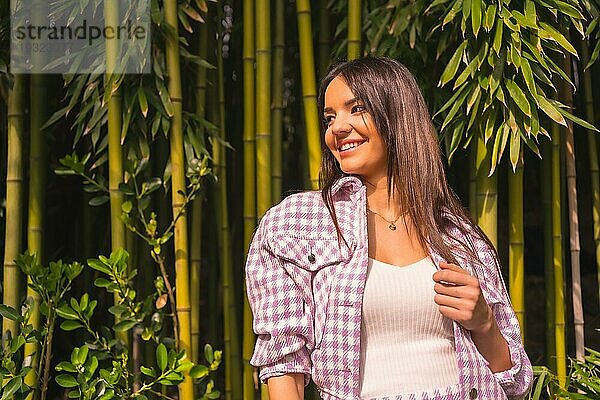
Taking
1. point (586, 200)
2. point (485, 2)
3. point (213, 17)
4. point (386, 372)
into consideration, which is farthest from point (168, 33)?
point (586, 200)

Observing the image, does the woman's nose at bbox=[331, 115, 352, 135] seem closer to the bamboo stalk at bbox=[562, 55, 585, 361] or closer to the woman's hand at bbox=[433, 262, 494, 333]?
the woman's hand at bbox=[433, 262, 494, 333]

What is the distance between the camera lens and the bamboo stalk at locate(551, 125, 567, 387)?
2.43m

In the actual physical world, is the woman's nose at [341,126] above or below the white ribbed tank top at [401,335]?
above

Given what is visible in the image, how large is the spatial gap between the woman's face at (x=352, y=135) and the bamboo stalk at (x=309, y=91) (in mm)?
810

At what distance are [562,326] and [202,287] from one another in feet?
3.77

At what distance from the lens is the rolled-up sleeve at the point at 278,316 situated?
1.33 meters

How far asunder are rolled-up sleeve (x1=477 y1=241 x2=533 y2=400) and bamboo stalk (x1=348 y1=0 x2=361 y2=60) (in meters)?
0.89

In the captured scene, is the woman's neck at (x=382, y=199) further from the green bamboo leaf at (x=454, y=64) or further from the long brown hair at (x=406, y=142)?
the green bamboo leaf at (x=454, y=64)

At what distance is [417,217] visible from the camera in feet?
4.72

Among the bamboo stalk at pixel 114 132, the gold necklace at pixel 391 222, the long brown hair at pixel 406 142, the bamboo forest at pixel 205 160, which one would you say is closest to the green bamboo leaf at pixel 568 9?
the bamboo forest at pixel 205 160

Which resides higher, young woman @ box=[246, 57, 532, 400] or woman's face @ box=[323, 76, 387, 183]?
woman's face @ box=[323, 76, 387, 183]

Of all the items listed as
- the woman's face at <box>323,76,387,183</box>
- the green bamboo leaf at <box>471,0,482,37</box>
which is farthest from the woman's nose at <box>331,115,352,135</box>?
the green bamboo leaf at <box>471,0,482,37</box>

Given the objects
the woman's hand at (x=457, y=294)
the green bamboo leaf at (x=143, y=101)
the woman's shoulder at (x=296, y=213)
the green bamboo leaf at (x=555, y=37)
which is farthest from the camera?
the green bamboo leaf at (x=143, y=101)

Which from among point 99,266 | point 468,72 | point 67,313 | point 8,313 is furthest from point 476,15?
point 8,313
